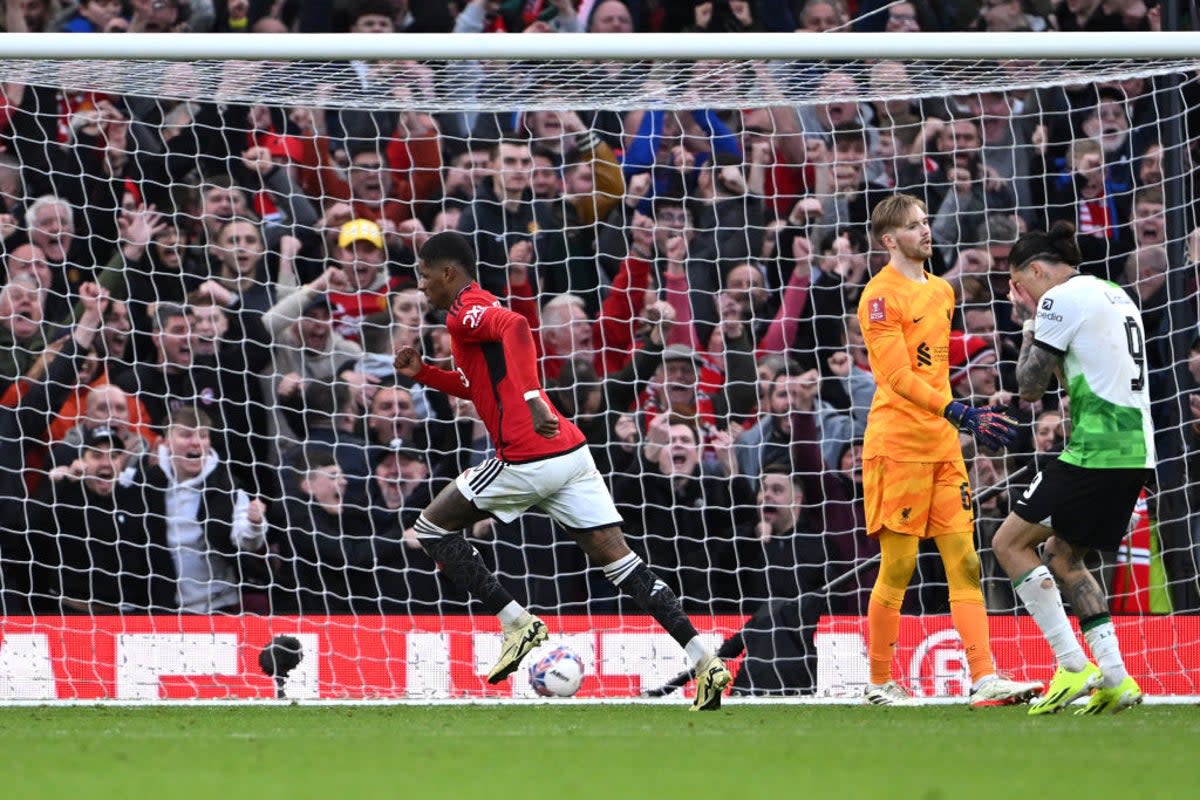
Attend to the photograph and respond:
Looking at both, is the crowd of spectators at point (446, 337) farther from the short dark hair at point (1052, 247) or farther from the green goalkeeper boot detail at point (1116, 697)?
the green goalkeeper boot detail at point (1116, 697)

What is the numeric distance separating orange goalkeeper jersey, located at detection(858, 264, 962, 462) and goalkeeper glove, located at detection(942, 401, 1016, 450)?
8.0 inches

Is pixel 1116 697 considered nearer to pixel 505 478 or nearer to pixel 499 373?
pixel 505 478

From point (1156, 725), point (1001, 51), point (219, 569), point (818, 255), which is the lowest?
point (1156, 725)

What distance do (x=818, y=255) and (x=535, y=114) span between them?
206 centimetres

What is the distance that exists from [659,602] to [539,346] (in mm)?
3259

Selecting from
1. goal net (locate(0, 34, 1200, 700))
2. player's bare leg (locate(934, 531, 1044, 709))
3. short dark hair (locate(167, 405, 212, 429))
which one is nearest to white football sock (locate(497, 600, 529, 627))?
goal net (locate(0, 34, 1200, 700))

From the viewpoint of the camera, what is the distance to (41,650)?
869 cm

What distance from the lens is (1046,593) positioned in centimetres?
700

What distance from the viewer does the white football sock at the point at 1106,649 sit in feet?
22.4

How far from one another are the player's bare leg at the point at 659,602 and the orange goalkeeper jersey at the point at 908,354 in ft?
3.62

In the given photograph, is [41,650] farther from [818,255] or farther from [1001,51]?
[1001,51]

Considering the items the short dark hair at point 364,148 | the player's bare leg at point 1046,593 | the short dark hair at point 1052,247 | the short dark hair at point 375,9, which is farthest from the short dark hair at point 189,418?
the short dark hair at point 1052,247

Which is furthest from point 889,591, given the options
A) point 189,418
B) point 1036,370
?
point 189,418

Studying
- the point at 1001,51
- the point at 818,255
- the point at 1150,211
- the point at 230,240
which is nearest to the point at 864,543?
the point at 818,255
